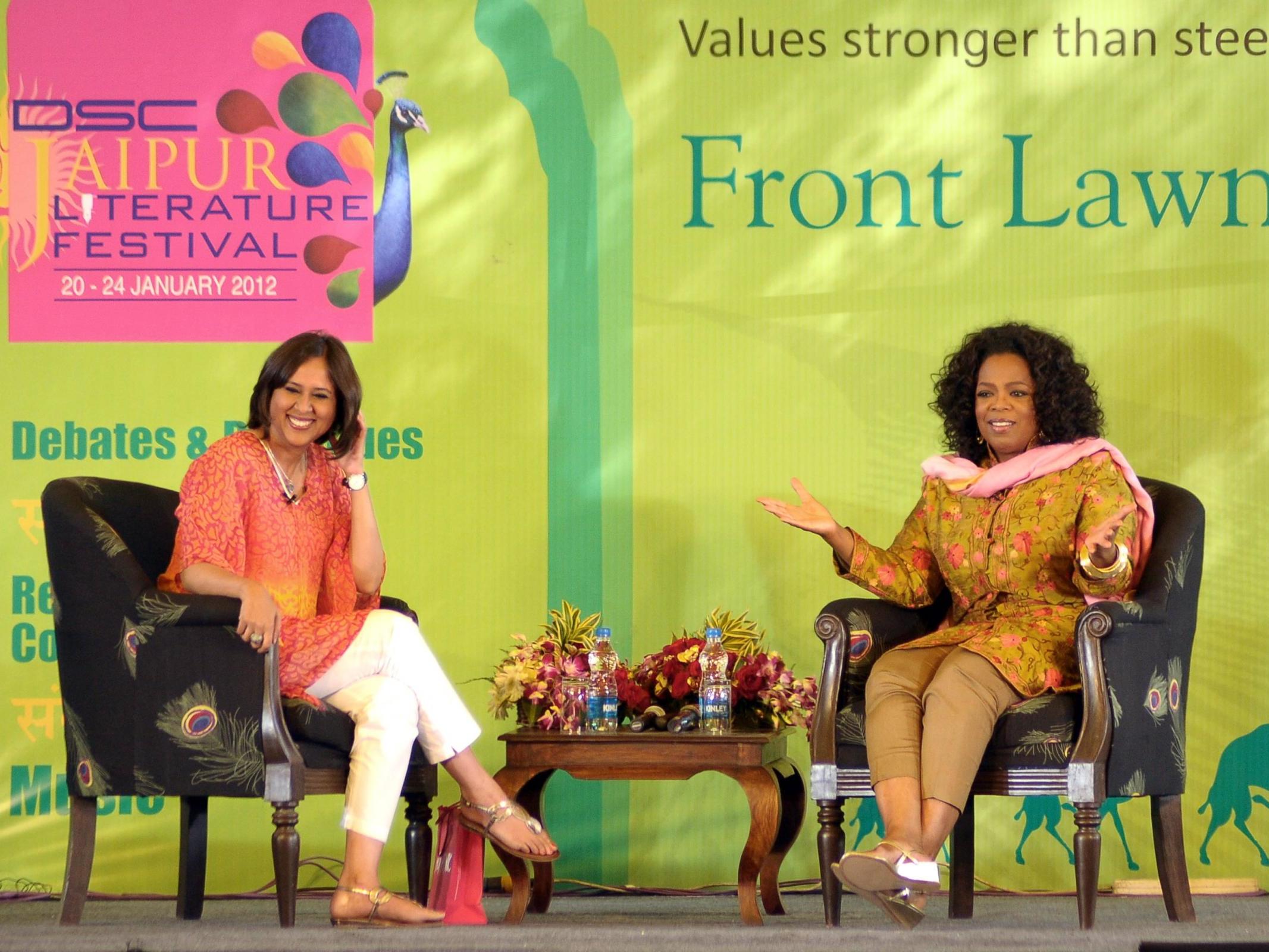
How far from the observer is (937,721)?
10.9ft

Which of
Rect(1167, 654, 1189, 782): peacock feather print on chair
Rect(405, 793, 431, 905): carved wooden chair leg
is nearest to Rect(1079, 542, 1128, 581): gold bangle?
Rect(1167, 654, 1189, 782): peacock feather print on chair

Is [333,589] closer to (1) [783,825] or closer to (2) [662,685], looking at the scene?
(2) [662,685]

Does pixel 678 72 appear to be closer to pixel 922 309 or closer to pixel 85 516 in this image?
pixel 922 309

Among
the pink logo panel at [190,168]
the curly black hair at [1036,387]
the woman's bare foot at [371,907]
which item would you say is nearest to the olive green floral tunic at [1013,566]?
the curly black hair at [1036,387]

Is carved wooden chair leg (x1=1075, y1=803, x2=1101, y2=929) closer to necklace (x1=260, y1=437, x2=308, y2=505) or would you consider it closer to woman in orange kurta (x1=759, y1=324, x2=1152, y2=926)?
woman in orange kurta (x1=759, y1=324, x2=1152, y2=926)

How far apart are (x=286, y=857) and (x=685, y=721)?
3.13ft

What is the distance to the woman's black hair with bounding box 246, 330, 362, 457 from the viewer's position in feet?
12.1

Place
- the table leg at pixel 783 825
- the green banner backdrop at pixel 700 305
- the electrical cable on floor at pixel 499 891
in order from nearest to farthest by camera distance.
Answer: the table leg at pixel 783 825 → the electrical cable on floor at pixel 499 891 → the green banner backdrop at pixel 700 305

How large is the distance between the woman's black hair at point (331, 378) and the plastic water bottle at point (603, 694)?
77cm

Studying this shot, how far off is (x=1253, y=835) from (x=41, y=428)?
3.58m

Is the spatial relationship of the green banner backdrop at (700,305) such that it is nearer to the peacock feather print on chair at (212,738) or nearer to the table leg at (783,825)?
the table leg at (783,825)

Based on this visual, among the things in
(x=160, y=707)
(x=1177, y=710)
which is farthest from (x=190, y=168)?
(x=1177, y=710)

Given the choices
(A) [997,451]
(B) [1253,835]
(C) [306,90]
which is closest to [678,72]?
(C) [306,90]

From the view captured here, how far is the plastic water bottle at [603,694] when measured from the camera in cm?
375
